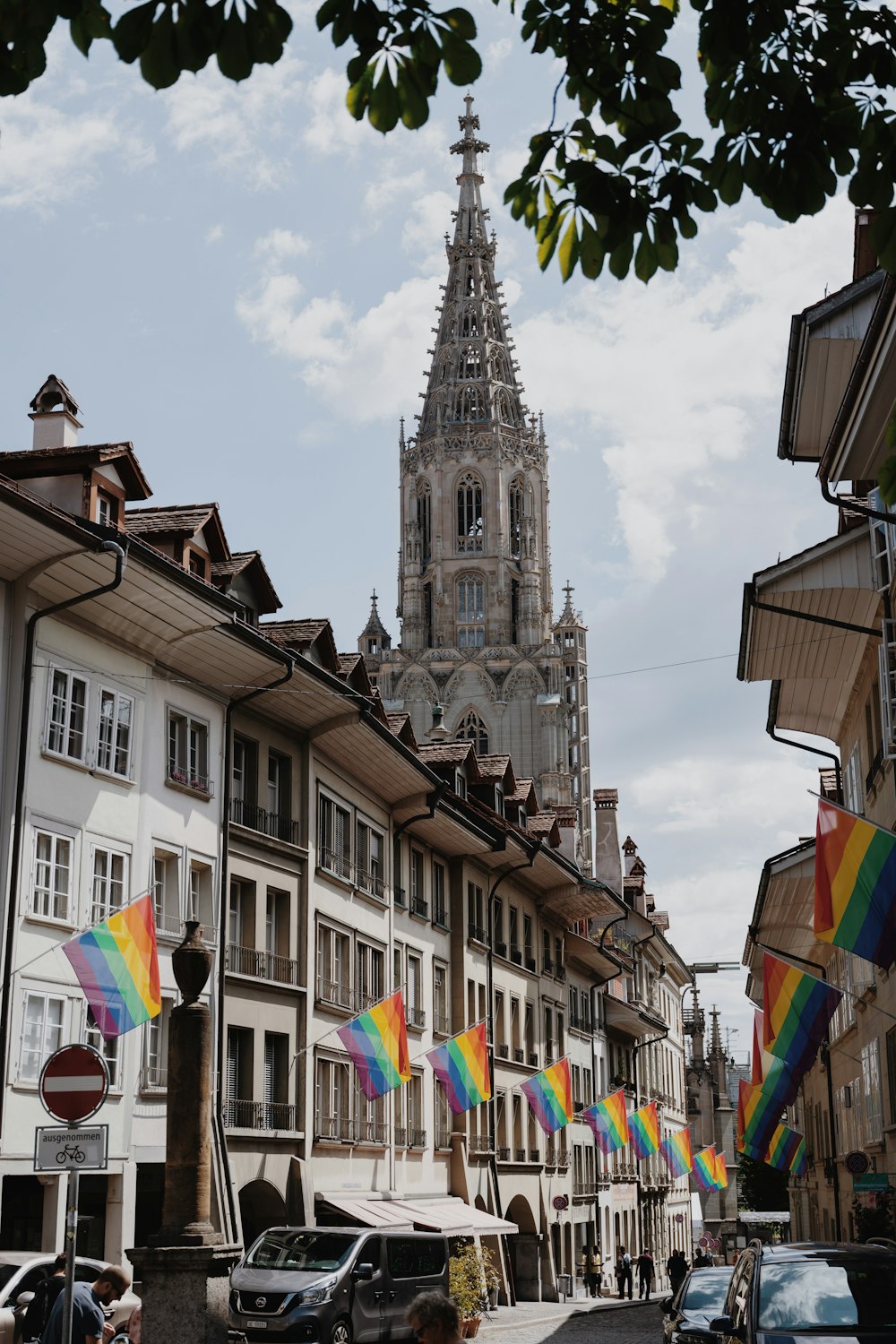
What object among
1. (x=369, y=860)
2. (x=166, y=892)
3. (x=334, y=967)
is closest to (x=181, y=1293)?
(x=166, y=892)

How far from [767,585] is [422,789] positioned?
17002 millimetres

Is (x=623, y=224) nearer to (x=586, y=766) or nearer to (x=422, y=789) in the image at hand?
(x=422, y=789)

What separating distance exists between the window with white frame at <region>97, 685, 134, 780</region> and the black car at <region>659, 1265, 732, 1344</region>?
11.7 metres

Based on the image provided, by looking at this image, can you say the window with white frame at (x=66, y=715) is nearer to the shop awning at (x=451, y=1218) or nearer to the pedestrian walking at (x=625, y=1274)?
the shop awning at (x=451, y=1218)

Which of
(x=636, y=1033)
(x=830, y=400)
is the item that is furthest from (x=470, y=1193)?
(x=636, y=1033)

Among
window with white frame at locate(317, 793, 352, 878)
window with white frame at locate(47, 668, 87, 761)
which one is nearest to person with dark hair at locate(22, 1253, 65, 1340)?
window with white frame at locate(47, 668, 87, 761)

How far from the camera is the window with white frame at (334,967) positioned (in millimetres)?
34594

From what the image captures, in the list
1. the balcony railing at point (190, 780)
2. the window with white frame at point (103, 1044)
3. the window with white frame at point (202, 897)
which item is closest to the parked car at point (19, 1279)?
the window with white frame at point (103, 1044)

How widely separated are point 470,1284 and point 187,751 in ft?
34.9

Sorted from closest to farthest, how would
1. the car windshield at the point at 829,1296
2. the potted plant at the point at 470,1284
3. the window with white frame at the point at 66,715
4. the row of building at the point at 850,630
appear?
1. the car windshield at the point at 829,1296
2. the row of building at the point at 850,630
3. the window with white frame at the point at 66,715
4. the potted plant at the point at 470,1284

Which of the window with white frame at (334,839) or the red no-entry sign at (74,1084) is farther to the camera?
the window with white frame at (334,839)

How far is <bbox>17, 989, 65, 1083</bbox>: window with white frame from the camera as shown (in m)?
24.0

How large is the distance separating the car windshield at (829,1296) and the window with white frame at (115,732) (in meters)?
15.9

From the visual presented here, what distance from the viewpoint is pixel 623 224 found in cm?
690
